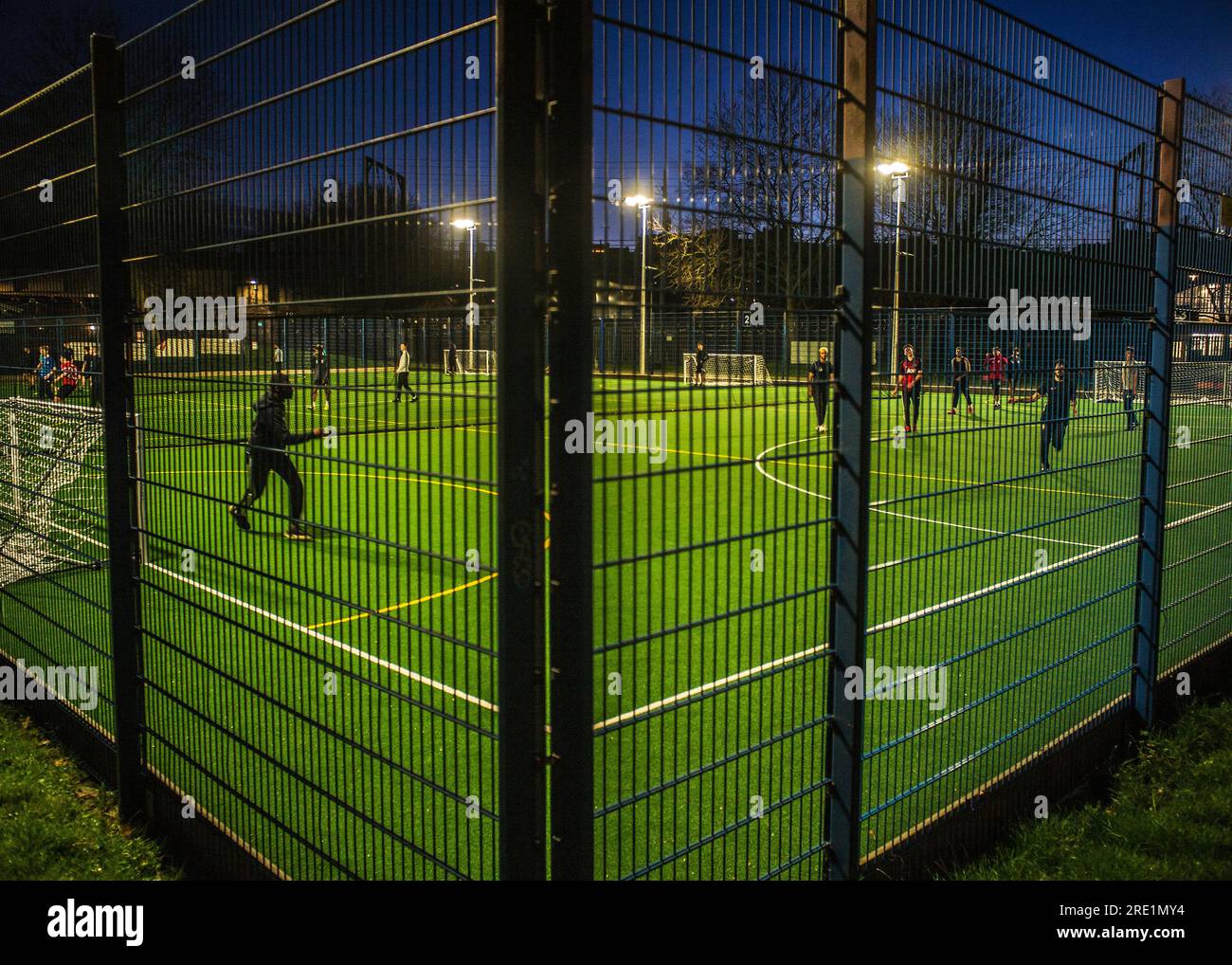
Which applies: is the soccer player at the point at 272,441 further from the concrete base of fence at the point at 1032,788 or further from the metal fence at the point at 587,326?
the concrete base of fence at the point at 1032,788

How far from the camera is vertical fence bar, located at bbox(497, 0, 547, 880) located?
2250mm

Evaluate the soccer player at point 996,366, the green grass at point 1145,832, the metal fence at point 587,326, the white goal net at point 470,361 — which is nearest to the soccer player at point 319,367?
the metal fence at point 587,326

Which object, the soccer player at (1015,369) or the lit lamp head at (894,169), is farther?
the soccer player at (1015,369)

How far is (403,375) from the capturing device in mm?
2791

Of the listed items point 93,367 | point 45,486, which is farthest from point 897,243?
point 45,486

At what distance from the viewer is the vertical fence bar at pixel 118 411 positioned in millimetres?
4180

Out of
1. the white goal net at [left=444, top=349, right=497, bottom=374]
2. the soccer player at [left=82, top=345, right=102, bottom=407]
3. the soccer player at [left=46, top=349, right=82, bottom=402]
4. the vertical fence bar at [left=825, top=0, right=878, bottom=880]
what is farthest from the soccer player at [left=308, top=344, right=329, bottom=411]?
the soccer player at [left=46, top=349, right=82, bottom=402]

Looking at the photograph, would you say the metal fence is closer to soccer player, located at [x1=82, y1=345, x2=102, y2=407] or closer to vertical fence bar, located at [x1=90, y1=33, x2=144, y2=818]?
vertical fence bar, located at [x1=90, y1=33, x2=144, y2=818]

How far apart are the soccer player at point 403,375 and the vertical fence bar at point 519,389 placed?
0.53 m

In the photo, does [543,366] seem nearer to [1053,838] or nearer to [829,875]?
[829,875]

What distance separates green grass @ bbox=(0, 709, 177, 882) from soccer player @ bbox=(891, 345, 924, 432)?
359 cm

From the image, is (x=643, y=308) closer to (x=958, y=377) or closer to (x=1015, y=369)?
(x=958, y=377)

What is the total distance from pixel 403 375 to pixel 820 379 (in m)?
1.51

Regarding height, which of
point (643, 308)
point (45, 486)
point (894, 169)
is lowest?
point (45, 486)
